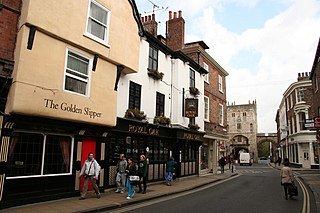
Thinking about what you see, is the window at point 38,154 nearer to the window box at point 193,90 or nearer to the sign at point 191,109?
the sign at point 191,109

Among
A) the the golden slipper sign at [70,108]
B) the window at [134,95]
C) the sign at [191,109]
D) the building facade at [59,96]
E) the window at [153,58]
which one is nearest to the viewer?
the building facade at [59,96]

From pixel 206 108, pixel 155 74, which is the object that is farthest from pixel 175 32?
pixel 155 74

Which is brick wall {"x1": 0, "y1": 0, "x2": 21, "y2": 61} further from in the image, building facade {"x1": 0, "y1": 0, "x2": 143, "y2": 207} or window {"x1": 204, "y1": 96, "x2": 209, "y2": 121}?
window {"x1": 204, "y1": 96, "x2": 209, "y2": 121}

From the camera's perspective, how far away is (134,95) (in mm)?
15117

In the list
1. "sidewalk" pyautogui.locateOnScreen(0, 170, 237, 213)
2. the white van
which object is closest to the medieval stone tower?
the white van

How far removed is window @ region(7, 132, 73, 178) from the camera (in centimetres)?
913

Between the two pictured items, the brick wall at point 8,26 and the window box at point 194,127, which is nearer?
the brick wall at point 8,26

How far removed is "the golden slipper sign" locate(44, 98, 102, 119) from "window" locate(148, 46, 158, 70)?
21.0ft

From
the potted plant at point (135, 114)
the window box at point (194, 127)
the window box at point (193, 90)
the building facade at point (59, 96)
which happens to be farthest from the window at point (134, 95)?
the window box at point (193, 90)

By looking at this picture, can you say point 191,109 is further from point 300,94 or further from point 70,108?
point 300,94

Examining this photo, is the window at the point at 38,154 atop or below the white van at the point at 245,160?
atop

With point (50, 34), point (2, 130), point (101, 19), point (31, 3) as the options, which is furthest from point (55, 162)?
point (101, 19)

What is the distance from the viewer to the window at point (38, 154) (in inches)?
360

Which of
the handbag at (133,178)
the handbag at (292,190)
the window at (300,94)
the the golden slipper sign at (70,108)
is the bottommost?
the handbag at (292,190)
